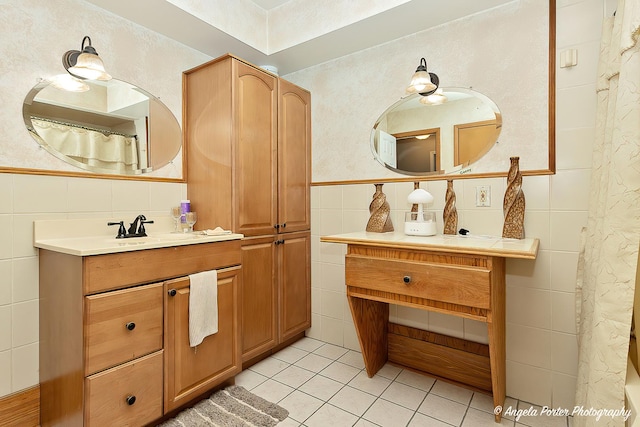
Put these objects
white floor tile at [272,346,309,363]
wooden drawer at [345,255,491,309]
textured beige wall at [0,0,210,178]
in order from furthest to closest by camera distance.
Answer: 1. white floor tile at [272,346,309,363]
2. textured beige wall at [0,0,210,178]
3. wooden drawer at [345,255,491,309]

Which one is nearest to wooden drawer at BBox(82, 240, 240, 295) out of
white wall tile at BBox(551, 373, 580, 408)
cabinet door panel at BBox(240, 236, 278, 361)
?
cabinet door panel at BBox(240, 236, 278, 361)

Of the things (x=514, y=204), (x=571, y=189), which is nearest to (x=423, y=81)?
(x=514, y=204)

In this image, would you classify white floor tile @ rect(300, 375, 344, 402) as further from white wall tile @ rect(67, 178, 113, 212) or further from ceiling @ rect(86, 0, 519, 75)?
ceiling @ rect(86, 0, 519, 75)

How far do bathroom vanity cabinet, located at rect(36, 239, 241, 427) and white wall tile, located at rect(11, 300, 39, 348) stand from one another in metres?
0.04

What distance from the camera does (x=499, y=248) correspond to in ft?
4.55

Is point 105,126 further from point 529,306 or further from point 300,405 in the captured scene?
point 529,306

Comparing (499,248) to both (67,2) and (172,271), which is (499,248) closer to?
(172,271)

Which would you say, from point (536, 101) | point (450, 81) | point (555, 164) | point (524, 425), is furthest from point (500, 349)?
point (450, 81)

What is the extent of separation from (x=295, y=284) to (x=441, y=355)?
1.13m

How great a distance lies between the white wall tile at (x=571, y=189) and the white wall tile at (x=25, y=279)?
274cm

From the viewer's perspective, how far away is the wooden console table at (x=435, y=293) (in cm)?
145

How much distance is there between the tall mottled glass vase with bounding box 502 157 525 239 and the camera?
1683mm

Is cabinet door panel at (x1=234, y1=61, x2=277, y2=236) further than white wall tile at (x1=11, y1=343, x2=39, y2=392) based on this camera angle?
Yes

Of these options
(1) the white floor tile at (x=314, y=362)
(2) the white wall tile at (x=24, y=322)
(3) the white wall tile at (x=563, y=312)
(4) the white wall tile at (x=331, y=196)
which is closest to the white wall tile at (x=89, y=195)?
(2) the white wall tile at (x=24, y=322)
